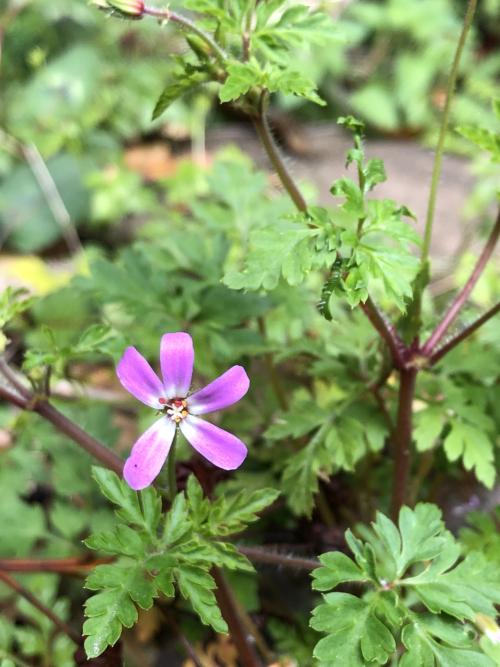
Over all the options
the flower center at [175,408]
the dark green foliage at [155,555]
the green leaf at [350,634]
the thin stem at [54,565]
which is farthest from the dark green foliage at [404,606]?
the thin stem at [54,565]

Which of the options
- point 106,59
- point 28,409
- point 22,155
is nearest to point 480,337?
point 28,409

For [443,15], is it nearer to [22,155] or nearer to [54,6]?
[54,6]

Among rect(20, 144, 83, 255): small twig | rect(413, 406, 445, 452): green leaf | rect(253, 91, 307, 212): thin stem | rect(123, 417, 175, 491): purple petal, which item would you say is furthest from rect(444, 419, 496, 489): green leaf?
rect(20, 144, 83, 255): small twig

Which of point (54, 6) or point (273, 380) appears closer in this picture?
point (273, 380)

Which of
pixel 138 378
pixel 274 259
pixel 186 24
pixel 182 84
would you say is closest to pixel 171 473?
pixel 138 378

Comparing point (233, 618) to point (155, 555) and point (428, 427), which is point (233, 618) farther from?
point (428, 427)

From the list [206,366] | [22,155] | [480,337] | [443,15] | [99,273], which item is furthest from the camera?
[443,15]

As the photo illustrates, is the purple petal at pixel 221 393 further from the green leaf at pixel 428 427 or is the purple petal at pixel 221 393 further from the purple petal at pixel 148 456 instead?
the green leaf at pixel 428 427
